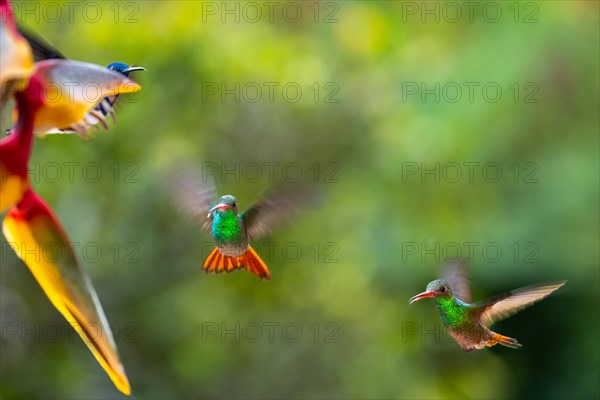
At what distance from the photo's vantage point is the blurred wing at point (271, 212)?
4.60ft

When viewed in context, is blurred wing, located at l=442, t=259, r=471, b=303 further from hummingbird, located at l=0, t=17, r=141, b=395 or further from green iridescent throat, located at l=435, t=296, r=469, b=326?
hummingbird, located at l=0, t=17, r=141, b=395

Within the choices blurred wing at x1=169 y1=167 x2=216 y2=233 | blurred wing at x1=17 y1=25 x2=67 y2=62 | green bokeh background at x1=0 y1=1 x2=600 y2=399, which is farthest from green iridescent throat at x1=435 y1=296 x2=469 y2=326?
green bokeh background at x1=0 y1=1 x2=600 y2=399

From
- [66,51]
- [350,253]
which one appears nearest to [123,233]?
[66,51]

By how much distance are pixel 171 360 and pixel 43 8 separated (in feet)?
5.69

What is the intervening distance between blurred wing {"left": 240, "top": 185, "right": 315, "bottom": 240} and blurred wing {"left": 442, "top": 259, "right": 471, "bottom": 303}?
0.30 metres

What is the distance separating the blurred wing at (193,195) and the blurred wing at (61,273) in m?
0.64

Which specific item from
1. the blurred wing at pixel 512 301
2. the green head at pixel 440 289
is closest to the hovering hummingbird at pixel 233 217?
the green head at pixel 440 289

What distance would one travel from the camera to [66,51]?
391 centimetres

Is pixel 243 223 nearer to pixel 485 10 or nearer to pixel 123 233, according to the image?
pixel 123 233

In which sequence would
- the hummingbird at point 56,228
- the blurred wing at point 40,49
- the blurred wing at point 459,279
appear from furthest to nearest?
the blurred wing at point 459,279, the blurred wing at point 40,49, the hummingbird at point 56,228

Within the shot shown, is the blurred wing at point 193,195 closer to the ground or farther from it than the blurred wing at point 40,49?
closer to the ground

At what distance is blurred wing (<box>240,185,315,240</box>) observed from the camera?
55.2 inches

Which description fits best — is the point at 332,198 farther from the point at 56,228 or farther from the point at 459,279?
the point at 56,228

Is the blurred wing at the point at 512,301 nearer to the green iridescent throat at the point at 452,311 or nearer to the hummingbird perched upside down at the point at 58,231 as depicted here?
the green iridescent throat at the point at 452,311
